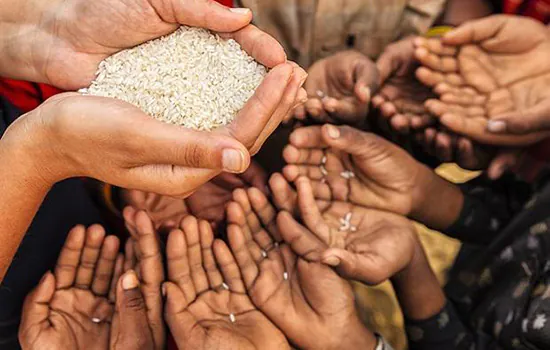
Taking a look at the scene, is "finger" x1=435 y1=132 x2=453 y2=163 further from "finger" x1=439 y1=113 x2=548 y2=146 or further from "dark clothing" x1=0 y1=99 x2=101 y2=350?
"dark clothing" x1=0 y1=99 x2=101 y2=350

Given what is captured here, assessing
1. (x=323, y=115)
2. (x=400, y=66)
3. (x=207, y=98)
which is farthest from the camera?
(x=400, y=66)

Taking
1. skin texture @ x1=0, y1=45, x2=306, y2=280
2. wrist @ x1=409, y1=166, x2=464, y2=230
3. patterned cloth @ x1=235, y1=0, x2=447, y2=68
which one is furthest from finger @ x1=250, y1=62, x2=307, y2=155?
patterned cloth @ x1=235, y1=0, x2=447, y2=68

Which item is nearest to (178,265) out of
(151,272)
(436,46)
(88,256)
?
(151,272)

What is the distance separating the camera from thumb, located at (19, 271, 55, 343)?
3.16 ft

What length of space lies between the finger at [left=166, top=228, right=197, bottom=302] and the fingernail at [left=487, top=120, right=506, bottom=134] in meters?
0.64

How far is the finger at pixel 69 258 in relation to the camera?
1017mm

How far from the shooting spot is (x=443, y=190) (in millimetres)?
1260

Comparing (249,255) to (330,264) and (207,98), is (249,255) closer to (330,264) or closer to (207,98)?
(330,264)

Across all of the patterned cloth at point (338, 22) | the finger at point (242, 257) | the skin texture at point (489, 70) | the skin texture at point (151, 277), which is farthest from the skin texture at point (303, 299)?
the patterned cloth at point (338, 22)

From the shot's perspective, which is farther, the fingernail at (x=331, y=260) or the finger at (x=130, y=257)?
the finger at (x=130, y=257)

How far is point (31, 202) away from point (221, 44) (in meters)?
0.38

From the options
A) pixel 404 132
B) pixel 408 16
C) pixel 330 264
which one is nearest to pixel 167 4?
pixel 330 264

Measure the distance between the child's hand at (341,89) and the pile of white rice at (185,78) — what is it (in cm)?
29

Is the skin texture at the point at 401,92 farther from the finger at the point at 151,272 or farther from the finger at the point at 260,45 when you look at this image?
the finger at the point at 151,272
